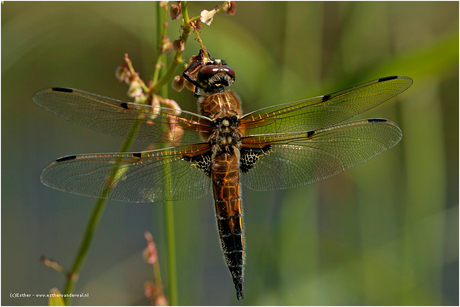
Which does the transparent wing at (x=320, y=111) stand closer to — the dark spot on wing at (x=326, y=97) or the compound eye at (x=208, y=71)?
the dark spot on wing at (x=326, y=97)

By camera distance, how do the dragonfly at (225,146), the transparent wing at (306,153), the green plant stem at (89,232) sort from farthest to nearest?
the transparent wing at (306,153) < the dragonfly at (225,146) < the green plant stem at (89,232)

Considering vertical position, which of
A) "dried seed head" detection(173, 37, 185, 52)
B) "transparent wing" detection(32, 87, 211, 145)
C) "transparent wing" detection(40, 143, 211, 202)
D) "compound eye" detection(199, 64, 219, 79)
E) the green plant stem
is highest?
"compound eye" detection(199, 64, 219, 79)

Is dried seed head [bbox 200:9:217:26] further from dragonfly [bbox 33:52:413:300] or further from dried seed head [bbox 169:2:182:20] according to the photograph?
dragonfly [bbox 33:52:413:300]

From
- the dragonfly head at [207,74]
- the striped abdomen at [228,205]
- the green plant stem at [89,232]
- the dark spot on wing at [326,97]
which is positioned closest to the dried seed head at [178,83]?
the dragonfly head at [207,74]

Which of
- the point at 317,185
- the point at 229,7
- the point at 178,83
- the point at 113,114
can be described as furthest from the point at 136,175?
the point at 317,185

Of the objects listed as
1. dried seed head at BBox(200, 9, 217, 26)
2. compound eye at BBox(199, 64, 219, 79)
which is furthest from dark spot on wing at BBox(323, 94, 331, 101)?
dried seed head at BBox(200, 9, 217, 26)

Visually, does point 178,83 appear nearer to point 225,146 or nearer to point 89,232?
point 225,146
